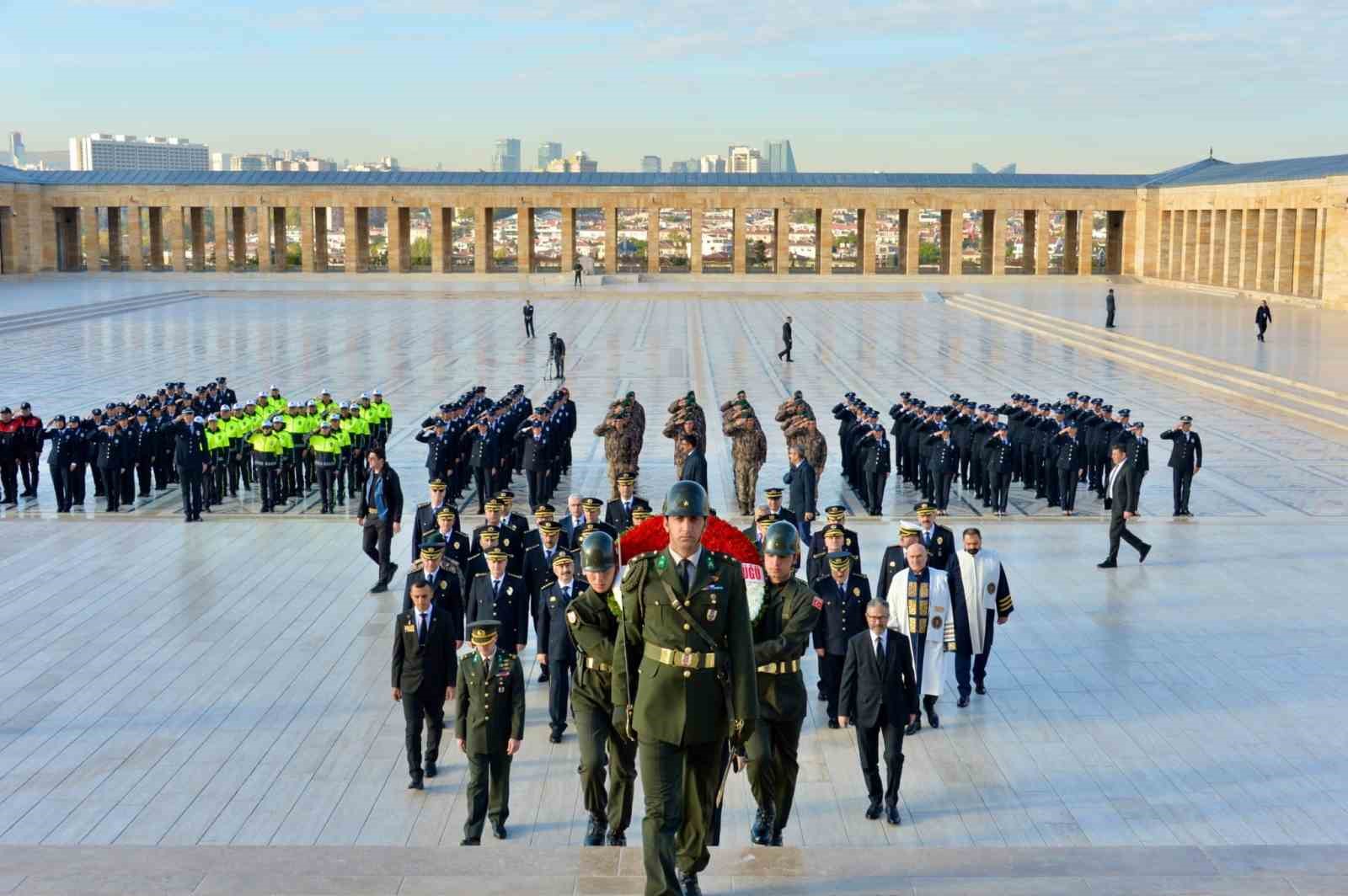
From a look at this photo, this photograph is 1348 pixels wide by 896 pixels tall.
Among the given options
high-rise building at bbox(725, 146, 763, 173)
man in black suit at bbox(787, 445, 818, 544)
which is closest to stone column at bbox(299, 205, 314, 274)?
man in black suit at bbox(787, 445, 818, 544)

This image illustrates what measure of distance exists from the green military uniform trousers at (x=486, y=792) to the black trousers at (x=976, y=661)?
10.5 feet

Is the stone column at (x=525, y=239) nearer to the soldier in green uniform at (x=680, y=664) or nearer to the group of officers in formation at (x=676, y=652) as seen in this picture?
the group of officers in formation at (x=676, y=652)

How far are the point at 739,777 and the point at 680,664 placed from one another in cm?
291

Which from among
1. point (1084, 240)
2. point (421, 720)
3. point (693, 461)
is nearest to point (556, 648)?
point (421, 720)

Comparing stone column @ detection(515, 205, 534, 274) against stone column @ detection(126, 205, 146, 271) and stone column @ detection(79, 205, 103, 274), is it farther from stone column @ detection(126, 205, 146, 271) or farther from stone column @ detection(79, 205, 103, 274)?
stone column @ detection(79, 205, 103, 274)

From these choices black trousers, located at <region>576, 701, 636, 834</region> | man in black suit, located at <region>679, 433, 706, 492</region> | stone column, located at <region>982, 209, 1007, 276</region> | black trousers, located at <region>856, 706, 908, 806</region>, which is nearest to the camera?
black trousers, located at <region>576, 701, 636, 834</region>

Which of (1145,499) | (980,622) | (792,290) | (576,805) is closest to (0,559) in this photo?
(576,805)

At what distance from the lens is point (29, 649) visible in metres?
9.76

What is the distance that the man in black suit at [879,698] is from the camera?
22.9ft

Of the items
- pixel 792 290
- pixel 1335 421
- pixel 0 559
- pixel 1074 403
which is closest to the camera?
pixel 0 559

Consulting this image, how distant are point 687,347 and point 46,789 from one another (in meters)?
26.4

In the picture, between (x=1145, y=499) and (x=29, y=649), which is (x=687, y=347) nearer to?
(x=1145, y=499)

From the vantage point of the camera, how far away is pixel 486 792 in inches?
265

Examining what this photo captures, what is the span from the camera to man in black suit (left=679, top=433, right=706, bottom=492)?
12852 mm
